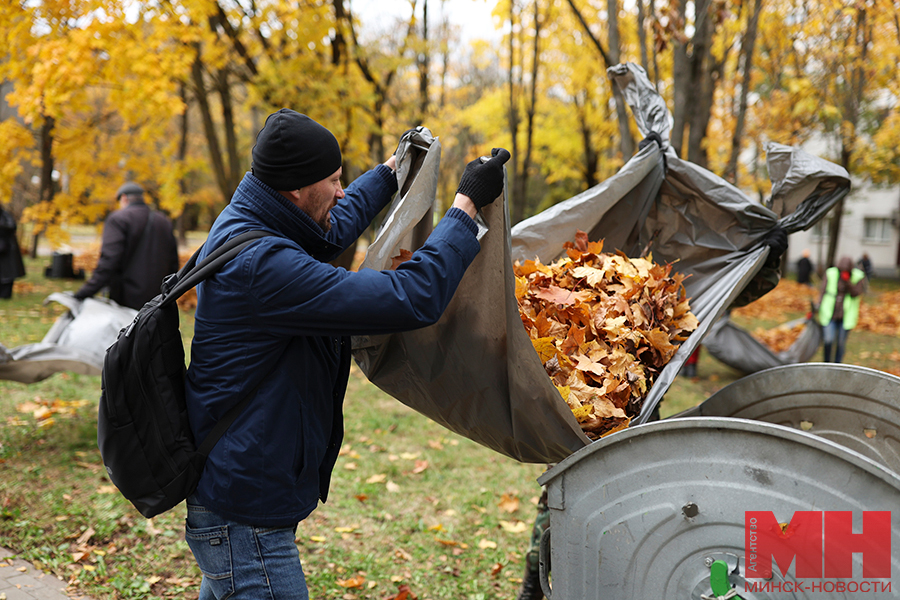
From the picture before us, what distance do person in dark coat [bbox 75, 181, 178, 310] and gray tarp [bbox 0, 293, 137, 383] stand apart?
0.81 m

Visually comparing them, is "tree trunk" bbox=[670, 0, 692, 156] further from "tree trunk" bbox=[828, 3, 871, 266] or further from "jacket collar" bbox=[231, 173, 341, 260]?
"jacket collar" bbox=[231, 173, 341, 260]

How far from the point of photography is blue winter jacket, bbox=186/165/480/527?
1693mm

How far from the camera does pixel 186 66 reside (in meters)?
7.91

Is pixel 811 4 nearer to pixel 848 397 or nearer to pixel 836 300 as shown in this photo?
pixel 836 300

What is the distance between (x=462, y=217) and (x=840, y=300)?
902 cm

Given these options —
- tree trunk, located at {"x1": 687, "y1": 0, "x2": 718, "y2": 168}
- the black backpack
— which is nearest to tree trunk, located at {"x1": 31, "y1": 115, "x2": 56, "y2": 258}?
tree trunk, located at {"x1": 687, "y1": 0, "x2": 718, "y2": 168}

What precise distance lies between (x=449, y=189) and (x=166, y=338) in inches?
1128

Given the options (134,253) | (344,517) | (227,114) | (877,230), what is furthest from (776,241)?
(877,230)

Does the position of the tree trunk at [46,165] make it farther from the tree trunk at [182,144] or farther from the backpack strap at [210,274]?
the backpack strap at [210,274]

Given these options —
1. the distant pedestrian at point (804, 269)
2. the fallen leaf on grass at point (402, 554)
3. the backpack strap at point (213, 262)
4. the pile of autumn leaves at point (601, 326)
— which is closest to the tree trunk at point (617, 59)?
the pile of autumn leaves at point (601, 326)

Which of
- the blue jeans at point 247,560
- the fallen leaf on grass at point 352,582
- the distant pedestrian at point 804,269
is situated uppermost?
the distant pedestrian at point 804,269

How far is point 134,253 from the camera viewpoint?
Result: 5.71m

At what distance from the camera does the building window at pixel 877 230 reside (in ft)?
Result: 108

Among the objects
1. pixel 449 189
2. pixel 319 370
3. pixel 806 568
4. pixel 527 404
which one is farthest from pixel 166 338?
pixel 449 189
